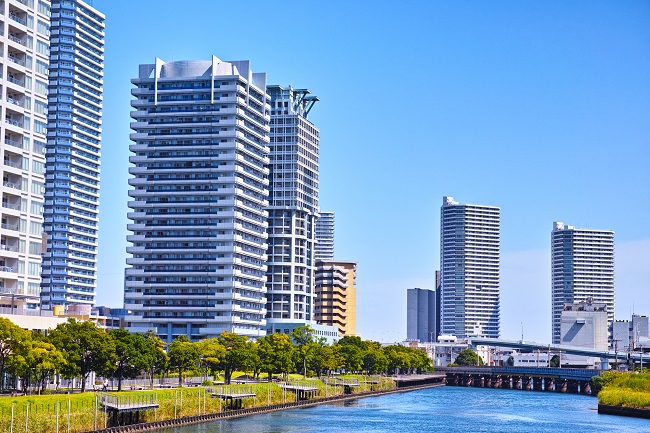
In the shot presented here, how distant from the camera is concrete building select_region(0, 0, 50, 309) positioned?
459 feet

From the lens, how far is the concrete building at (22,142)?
139875 mm

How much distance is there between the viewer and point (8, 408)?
3521 inches

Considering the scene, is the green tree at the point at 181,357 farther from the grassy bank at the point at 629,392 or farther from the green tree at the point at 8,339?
the grassy bank at the point at 629,392

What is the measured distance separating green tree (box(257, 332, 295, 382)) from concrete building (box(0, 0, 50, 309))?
46.9 meters

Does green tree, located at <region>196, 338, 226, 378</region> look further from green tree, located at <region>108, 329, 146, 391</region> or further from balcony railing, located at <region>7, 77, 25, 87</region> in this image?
balcony railing, located at <region>7, 77, 25, 87</region>

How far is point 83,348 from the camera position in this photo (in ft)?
388

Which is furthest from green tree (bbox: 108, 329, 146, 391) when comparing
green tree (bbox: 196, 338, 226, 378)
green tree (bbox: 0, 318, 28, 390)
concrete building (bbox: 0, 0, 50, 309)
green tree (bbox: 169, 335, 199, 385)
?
green tree (bbox: 196, 338, 226, 378)

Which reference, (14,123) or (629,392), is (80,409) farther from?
(629,392)

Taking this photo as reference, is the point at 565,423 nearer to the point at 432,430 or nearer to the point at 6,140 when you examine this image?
the point at 432,430

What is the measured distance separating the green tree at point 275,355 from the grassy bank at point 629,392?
5535cm

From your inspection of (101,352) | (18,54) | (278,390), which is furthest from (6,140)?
(278,390)

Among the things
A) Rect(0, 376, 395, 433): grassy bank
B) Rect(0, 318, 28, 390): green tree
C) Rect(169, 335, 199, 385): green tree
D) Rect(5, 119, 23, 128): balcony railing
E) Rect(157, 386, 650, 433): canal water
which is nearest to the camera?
Rect(0, 376, 395, 433): grassy bank

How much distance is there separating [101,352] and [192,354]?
118 feet

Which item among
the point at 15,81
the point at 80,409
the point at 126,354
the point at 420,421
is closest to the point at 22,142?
the point at 15,81
